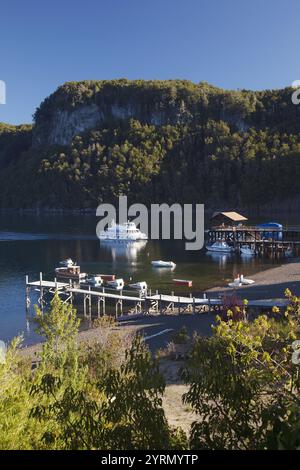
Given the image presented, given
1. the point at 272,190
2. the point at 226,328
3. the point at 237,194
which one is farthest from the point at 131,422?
the point at 237,194

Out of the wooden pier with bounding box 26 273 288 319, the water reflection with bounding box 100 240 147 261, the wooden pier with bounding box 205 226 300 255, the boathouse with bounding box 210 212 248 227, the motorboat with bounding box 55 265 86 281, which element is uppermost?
the boathouse with bounding box 210 212 248 227

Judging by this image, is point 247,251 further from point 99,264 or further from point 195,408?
point 195,408

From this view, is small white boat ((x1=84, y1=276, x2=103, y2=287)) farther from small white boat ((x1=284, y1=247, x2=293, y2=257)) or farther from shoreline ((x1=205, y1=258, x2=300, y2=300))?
small white boat ((x1=284, y1=247, x2=293, y2=257))

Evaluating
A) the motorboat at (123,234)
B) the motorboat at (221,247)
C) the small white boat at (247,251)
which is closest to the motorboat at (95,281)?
the motorboat at (221,247)

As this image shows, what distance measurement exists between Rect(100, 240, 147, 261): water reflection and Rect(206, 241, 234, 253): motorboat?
12.2m

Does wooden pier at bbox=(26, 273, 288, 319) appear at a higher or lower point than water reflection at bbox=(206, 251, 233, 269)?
lower

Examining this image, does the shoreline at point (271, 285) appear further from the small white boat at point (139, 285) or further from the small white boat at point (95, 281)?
the small white boat at point (95, 281)

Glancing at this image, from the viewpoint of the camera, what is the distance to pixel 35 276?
55656mm

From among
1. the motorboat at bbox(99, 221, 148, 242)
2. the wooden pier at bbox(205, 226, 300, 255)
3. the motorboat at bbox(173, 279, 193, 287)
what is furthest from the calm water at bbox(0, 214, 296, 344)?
the wooden pier at bbox(205, 226, 300, 255)

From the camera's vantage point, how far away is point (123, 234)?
94.3 metres

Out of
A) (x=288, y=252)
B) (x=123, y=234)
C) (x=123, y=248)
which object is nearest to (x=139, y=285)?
(x=288, y=252)

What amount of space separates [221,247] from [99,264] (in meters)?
21.3

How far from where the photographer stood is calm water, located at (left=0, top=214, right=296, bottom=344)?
1732 inches

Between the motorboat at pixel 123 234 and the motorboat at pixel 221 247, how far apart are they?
20.7 meters
